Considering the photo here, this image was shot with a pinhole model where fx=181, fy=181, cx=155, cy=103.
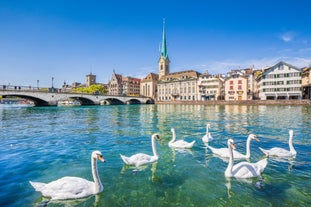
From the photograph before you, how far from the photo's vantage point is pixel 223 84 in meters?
85.2

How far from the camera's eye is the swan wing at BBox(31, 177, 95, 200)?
512 centimetres

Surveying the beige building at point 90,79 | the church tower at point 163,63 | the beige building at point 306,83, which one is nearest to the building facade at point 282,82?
the beige building at point 306,83

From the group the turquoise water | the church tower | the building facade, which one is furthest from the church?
the turquoise water

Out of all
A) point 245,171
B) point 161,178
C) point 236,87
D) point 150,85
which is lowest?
point 161,178

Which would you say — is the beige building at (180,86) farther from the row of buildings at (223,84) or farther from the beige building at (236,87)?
the beige building at (236,87)

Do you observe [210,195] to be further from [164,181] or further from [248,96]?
[248,96]

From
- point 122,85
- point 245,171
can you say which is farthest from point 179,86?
point 245,171

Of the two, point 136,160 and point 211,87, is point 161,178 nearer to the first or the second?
point 136,160

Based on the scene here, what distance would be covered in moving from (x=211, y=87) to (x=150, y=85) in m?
47.2

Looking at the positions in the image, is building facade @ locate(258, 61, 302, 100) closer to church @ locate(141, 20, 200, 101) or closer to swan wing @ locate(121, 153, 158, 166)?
church @ locate(141, 20, 200, 101)

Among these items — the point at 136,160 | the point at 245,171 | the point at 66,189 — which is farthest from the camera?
the point at 136,160

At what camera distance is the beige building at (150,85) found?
409ft

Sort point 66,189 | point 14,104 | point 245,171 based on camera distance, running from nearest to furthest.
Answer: point 66,189
point 245,171
point 14,104

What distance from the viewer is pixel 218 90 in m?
86.9
